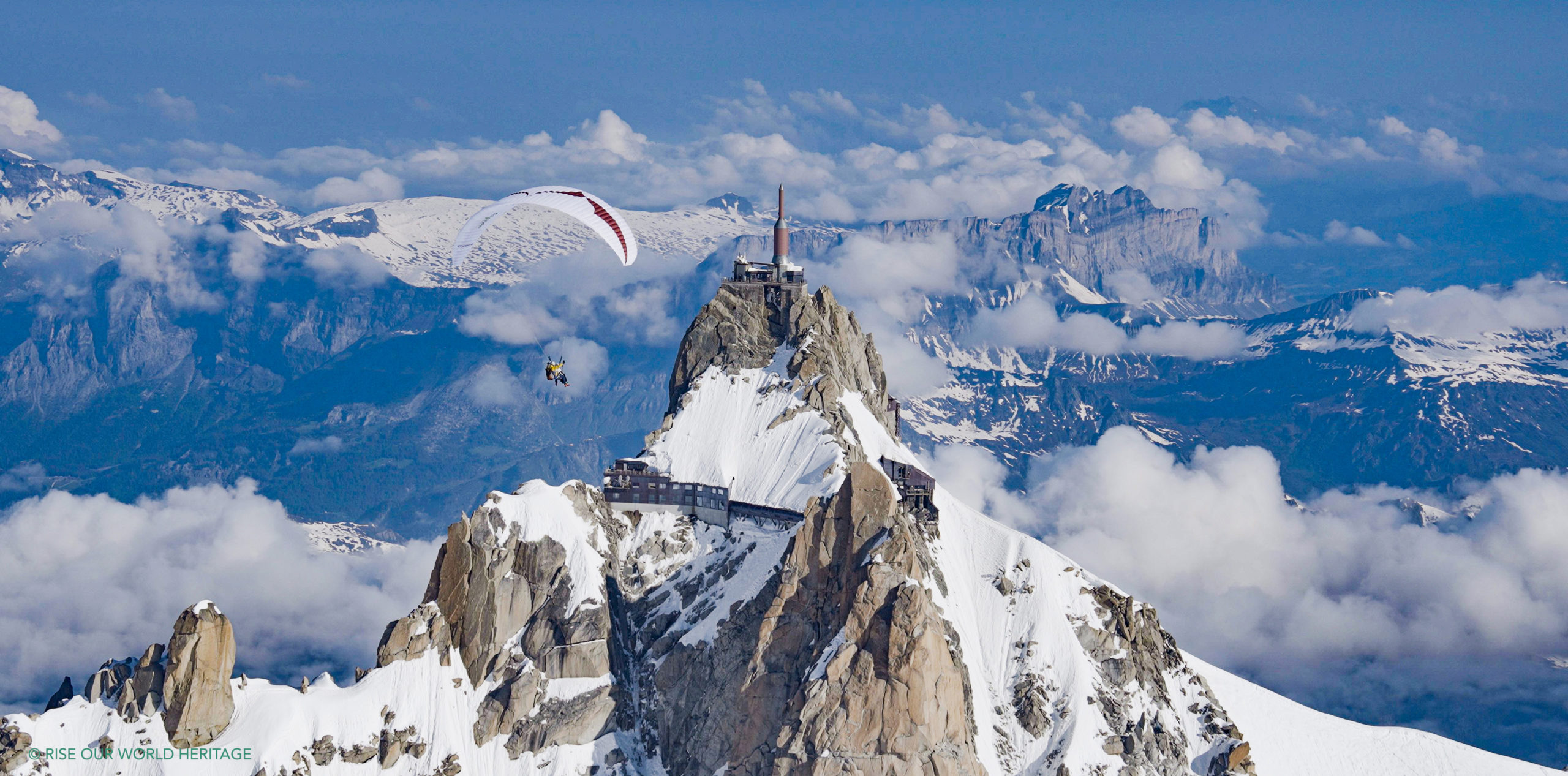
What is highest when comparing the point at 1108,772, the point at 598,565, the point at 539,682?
the point at 598,565

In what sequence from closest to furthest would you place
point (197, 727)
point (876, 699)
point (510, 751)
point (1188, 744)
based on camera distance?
point (876, 699)
point (197, 727)
point (510, 751)
point (1188, 744)

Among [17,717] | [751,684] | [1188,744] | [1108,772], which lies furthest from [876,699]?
[17,717]

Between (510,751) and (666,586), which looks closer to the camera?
(510,751)

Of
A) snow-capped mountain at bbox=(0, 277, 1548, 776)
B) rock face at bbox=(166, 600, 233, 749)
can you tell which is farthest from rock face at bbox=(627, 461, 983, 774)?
rock face at bbox=(166, 600, 233, 749)

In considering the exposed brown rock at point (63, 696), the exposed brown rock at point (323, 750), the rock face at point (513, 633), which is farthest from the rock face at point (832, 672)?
the exposed brown rock at point (63, 696)

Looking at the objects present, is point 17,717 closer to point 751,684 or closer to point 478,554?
point 478,554

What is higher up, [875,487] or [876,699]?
[875,487]

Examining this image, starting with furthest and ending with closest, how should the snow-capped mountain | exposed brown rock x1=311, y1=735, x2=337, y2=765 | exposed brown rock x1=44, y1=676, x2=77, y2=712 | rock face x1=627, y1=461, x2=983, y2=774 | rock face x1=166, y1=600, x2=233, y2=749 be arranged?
exposed brown rock x1=44, y1=676, x2=77, y2=712, exposed brown rock x1=311, y1=735, x2=337, y2=765, rock face x1=166, y1=600, x2=233, y2=749, the snow-capped mountain, rock face x1=627, y1=461, x2=983, y2=774

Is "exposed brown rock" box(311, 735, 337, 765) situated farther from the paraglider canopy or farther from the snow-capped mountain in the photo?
the paraglider canopy
